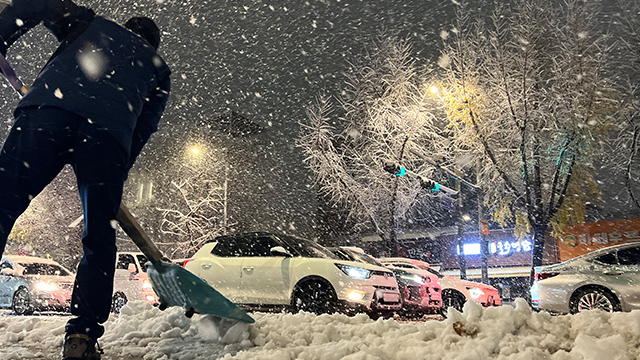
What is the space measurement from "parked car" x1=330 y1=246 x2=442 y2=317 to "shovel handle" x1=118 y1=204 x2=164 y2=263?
6.35 metres

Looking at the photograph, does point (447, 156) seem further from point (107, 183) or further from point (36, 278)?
point (107, 183)

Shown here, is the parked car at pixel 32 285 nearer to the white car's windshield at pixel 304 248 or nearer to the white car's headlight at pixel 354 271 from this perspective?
the white car's windshield at pixel 304 248

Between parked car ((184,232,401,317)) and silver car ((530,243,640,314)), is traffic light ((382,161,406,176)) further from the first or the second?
parked car ((184,232,401,317))

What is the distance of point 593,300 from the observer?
7.75 m

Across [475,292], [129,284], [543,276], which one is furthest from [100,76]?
[475,292]

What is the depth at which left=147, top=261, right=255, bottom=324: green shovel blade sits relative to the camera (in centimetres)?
261

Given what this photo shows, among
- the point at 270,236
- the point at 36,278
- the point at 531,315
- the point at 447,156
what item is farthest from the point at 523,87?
the point at 36,278

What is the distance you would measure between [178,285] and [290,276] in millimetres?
4270

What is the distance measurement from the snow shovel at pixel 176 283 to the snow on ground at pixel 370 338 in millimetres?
156

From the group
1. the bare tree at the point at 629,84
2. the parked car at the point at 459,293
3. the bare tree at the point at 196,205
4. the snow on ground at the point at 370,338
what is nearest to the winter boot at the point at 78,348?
the snow on ground at the point at 370,338

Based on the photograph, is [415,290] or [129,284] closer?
[415,290]

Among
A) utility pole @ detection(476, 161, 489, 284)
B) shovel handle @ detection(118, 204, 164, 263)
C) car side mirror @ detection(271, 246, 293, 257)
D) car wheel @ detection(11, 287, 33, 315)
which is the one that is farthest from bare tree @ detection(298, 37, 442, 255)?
shovel handle @ detection(118, 204, 164, 263)

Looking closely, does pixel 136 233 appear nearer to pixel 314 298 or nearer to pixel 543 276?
pixel 314 298

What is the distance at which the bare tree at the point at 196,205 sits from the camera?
77.7 ft
